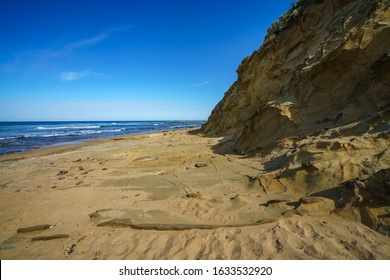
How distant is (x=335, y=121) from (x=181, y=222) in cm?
528

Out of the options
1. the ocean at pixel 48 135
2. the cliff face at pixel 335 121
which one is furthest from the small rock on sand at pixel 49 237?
the ocean at pixel 48 135

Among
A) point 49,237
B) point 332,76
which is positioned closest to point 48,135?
point 49,237

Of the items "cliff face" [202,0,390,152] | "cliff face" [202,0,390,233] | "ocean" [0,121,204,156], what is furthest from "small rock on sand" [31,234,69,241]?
"ocean" [0,121,204,156]

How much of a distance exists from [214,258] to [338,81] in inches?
273

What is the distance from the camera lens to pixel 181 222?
12.5 feet

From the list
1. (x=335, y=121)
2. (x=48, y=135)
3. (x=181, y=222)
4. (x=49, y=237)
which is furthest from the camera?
(x=48, y=135)

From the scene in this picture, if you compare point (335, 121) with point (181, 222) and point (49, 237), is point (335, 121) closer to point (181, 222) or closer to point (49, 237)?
point (181, 222)

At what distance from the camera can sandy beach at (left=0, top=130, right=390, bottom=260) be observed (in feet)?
9.57

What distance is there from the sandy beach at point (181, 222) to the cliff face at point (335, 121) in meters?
0.33

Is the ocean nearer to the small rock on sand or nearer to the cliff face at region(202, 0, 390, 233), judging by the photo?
the small rock on sand

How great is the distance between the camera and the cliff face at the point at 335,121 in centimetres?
373

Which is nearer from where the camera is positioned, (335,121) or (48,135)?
(335,121)

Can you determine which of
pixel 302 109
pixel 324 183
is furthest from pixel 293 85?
pixel 324 183
